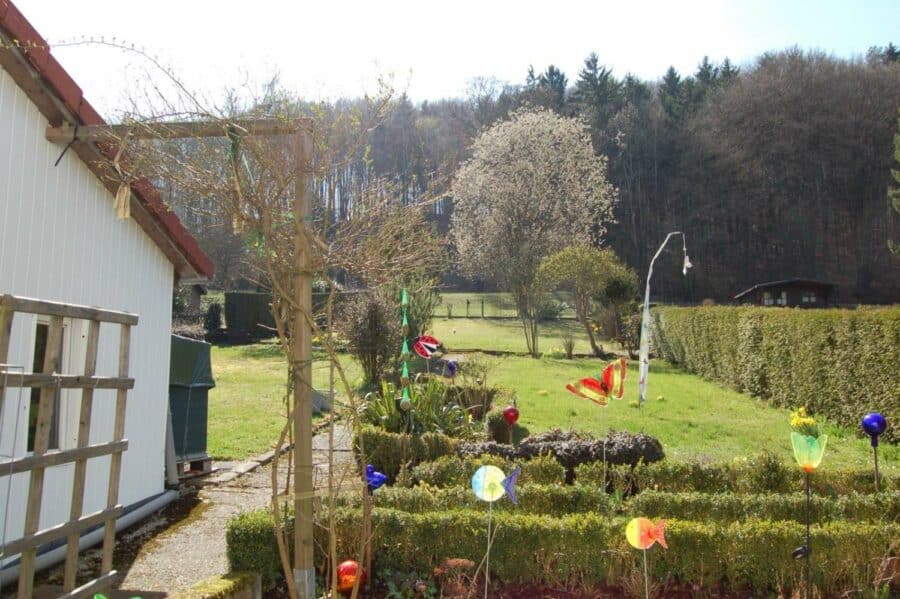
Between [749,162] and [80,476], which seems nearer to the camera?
[80,476]

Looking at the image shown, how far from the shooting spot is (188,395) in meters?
7.66

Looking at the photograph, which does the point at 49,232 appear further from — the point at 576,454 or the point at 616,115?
the point at 616,115

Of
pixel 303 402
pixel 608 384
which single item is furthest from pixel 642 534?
pixel 608 384

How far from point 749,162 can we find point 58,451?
154 ft

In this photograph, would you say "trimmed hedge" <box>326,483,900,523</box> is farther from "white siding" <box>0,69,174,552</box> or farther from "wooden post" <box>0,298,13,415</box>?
"wooden post" <box>0,298,13,415</box>

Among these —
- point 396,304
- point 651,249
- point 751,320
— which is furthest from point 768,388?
point 651,249

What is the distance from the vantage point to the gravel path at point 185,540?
4633mm

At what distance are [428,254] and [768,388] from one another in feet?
39.2

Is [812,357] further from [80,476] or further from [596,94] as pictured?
Result: [596,94]

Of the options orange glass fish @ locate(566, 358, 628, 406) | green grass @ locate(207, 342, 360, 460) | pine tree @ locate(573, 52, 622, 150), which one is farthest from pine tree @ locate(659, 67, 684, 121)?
orange glass fish @ locate(566, 358, 628, 406)

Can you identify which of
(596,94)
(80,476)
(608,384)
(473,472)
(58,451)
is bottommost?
(473,472)

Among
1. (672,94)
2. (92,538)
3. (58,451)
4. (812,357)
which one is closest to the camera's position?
(58,451)

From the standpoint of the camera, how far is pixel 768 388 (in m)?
13.5

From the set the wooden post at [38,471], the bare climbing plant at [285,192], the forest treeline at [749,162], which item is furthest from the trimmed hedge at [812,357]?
the forest treeline at [749,162]
